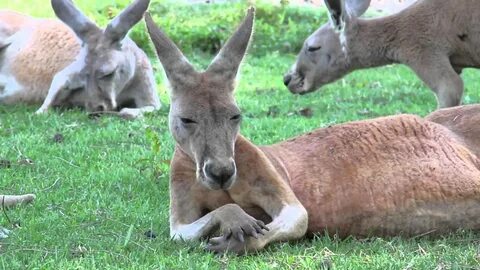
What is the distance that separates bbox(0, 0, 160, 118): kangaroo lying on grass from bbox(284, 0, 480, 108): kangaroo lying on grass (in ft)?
4.69

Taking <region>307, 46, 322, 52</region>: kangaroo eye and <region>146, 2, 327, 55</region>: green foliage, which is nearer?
<region>307, 46, 322, 52</region>: kangaroo eye

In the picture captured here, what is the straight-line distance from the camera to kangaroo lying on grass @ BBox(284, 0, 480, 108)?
7.45m

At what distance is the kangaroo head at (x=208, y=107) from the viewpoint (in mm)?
3766

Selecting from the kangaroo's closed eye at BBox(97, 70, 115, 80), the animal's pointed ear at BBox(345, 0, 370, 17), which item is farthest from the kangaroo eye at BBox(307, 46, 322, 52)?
the kangaroo's closed eye at BBox(97, 70, 115, 80)

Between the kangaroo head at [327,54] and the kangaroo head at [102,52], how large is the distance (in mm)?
1493

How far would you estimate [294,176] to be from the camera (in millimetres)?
4121

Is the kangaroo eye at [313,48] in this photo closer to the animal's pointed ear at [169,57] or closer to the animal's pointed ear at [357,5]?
the animal's pointed ear at [357,5]

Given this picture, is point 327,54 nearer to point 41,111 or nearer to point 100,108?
point 100,108

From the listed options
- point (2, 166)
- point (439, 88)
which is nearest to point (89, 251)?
point (2, 166)

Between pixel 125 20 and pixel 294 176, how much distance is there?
14.1ft

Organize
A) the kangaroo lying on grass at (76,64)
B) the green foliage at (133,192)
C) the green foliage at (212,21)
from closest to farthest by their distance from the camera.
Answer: the green foliage at (133,192)
the kangaroo lying on grass at (76,64)
the green foliage at (212,21)

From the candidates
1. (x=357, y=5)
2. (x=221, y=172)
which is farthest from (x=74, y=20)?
(x=221, y=172)

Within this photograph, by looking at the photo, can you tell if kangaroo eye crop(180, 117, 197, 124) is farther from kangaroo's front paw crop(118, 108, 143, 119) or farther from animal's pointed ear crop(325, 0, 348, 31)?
animal's pointed ear crop(325, 0, 348, 31)

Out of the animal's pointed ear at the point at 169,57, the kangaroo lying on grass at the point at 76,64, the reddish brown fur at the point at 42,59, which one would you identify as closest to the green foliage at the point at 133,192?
the kangaroo lying on grass at the point at 76,64
